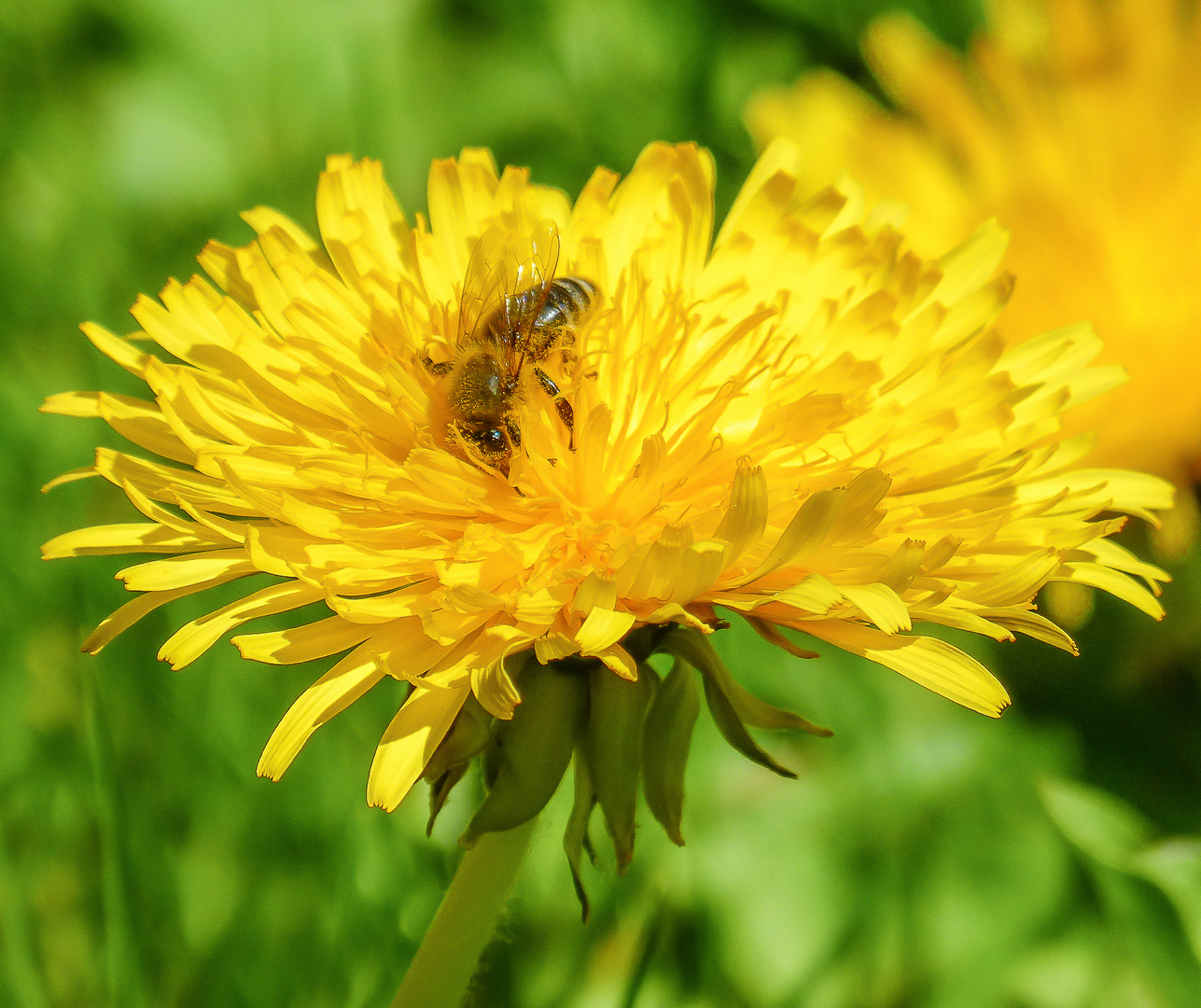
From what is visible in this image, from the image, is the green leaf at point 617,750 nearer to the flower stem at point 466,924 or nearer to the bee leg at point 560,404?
the flower stem at point 466,924

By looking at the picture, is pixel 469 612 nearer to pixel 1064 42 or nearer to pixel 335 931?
pixel 335 931

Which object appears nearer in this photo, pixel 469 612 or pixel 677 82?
pixel 469 612

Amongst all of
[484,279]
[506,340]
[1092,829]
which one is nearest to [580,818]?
[506,340]

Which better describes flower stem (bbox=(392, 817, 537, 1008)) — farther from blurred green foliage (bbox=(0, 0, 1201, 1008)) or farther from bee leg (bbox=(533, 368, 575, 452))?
bee leg (bbox=(533, 368, 575, 452))

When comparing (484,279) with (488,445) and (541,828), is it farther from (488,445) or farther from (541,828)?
A: (541,828)

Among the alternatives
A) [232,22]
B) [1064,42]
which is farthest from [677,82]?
[232,22]

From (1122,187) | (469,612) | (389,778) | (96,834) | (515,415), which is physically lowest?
(96,834)
